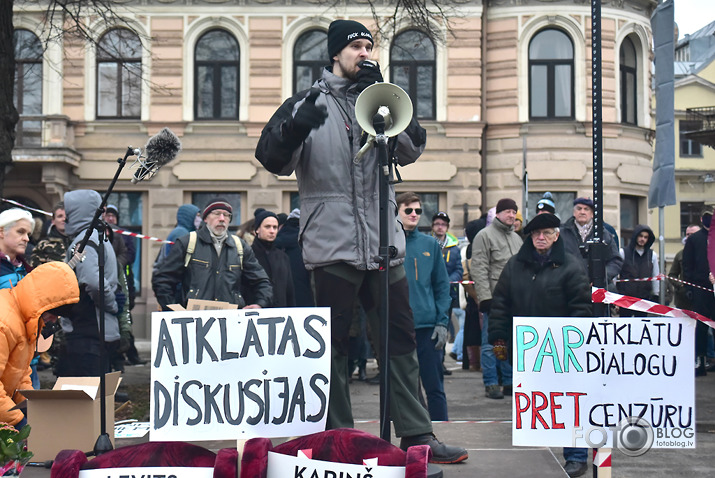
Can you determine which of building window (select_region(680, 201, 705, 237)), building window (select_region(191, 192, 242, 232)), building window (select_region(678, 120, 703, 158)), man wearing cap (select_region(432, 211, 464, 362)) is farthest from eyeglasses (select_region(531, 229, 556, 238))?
building window (select_region(678, 120, 703, 158))

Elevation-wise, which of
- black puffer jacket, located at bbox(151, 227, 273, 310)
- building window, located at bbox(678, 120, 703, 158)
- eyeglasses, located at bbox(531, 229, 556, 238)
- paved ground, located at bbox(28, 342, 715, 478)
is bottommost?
paved ground, located at bbox(28, 342, 715, 478)

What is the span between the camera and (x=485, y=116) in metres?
22.0

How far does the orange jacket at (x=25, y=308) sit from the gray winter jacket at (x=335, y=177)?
145 centimetres

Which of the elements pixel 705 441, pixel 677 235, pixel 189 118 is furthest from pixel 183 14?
pixel 677 235

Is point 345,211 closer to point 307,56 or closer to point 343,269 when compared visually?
point 343,269

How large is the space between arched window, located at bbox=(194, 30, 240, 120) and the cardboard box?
1648 centimetres

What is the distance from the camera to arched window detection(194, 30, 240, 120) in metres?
21.7

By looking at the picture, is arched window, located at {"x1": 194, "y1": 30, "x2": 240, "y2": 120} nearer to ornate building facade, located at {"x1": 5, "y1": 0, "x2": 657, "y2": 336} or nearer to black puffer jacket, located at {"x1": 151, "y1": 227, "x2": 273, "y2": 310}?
ornate building facade, located at {"x1": 5, "y1": 0, "x2": 657, "y2": 336}

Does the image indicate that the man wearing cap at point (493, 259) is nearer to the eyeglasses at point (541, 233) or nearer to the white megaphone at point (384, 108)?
the eyeglasses at point (541, 233)

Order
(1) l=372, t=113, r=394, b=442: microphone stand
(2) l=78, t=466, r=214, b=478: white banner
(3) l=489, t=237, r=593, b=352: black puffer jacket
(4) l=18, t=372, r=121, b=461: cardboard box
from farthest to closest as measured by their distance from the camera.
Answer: (3) l=489, t=237, r=593, b=352: black puffer jacket → (4) l=18, t=372, r=121, b=461: cardboard box → (1) l=372, t=113, r=394, b=442: microphone stand → (2) l=78, t=466, r=214, b=478: white banner

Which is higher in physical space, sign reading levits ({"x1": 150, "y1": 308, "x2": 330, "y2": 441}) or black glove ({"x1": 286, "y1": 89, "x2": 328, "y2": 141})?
black glove ({"x1": 286, "y1": 89, "x2": 328, "y2": 141})

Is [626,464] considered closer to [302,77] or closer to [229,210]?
[229,210]

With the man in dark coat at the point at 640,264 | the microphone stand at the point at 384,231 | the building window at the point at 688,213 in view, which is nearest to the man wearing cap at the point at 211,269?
the microphone stand at the point at 384,231

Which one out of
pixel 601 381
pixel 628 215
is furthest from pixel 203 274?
pixel 628 215
